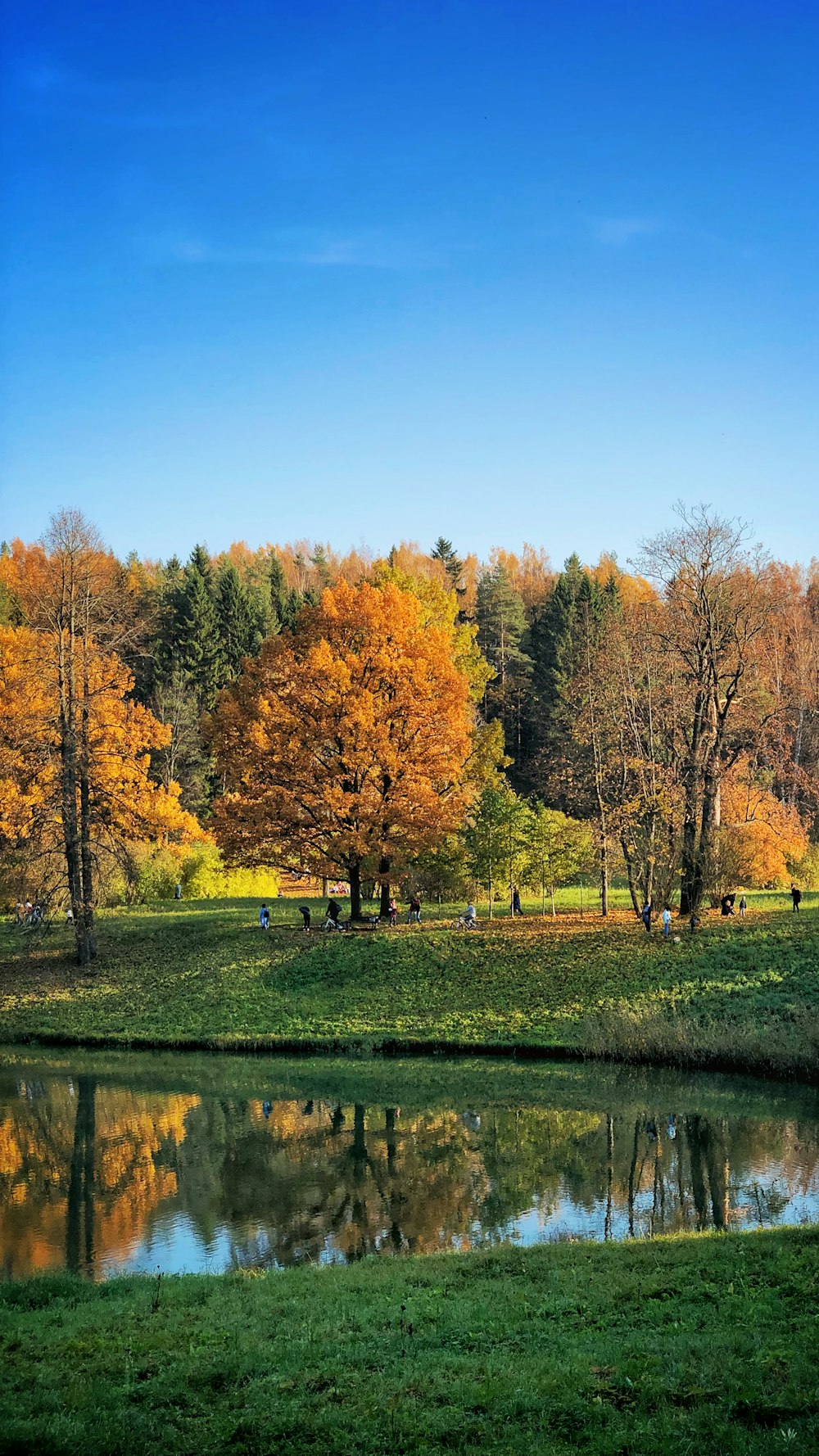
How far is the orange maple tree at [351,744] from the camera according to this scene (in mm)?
41875

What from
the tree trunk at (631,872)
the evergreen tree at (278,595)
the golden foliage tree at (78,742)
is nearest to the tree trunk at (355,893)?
the golden foliage tree at (78,742)

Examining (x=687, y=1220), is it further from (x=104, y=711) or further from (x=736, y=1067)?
(x=104, y=711)

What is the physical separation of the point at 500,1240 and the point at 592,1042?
45.7ft

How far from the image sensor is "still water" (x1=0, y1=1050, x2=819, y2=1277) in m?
17.6

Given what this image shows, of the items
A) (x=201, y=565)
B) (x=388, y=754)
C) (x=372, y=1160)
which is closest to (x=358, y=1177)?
(x=372, y=1160)

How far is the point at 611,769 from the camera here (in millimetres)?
44656

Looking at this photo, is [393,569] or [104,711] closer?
[104,711]

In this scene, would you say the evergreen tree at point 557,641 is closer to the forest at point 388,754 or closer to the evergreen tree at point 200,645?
the evergreen tree at point 200,645

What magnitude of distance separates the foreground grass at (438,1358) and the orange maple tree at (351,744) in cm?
2770

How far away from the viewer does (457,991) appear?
3597 centimetres

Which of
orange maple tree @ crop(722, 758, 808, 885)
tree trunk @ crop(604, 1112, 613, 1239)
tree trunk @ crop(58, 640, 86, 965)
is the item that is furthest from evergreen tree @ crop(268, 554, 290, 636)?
tree trunk @ crop(604, 1112, 613, 1239)

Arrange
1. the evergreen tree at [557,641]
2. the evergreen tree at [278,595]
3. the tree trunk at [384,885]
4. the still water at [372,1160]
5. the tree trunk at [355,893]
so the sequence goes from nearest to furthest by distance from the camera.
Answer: the still water at [372,1160]
the tree trunk at [355,893]
the tree trunk at [384,885]
the evergreen tree at [557,641]
the evergreen tree at [278,595]

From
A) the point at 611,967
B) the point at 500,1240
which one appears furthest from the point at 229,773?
the point at 500,1240

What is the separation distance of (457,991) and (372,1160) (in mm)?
14043
